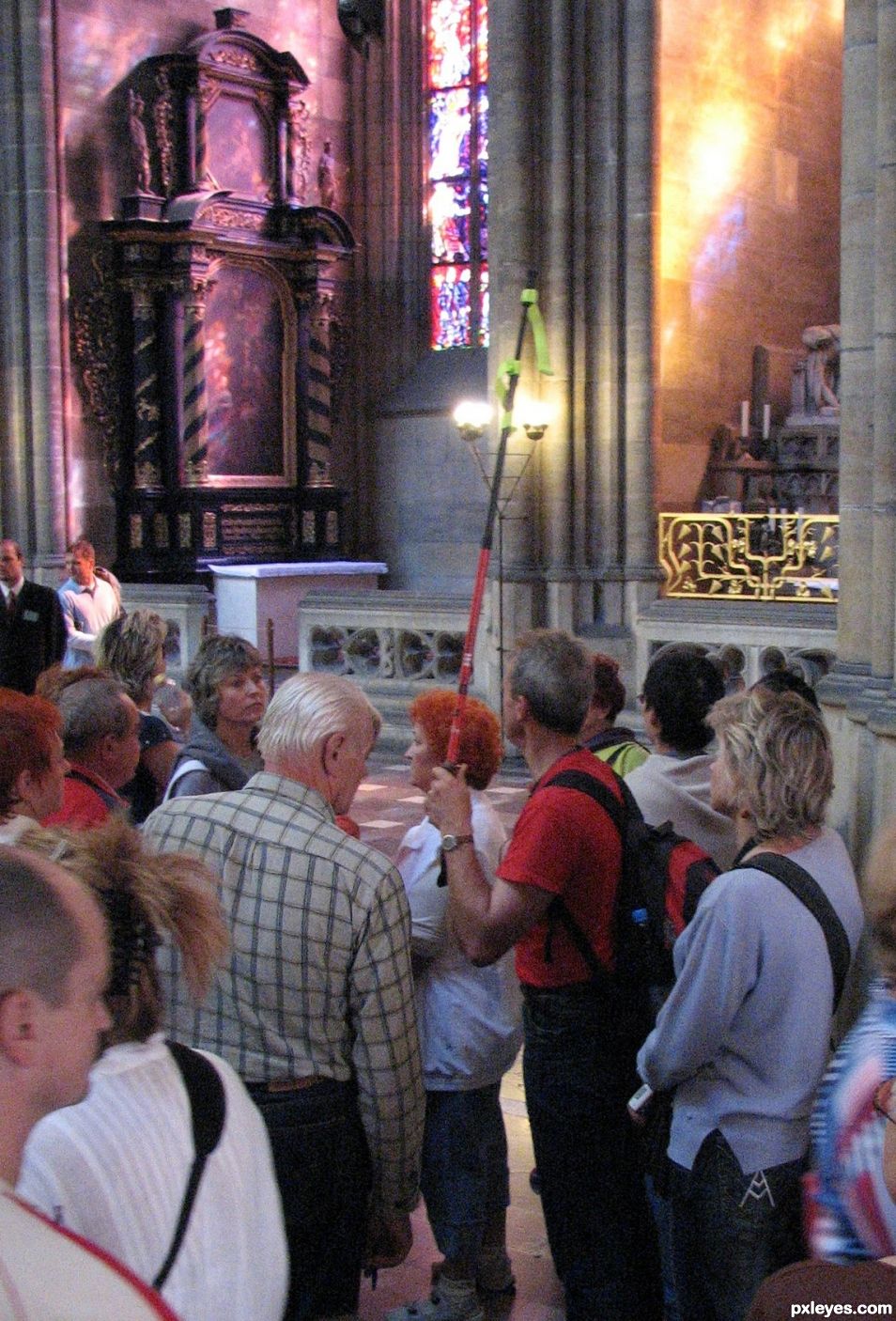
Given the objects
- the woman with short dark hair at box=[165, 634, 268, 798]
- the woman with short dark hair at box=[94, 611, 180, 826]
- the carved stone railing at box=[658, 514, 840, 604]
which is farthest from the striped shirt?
the carved stone railing at box=[658, 514, 840, 604]

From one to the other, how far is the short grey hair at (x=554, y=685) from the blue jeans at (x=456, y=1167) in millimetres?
777

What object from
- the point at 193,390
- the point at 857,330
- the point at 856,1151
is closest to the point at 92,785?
the point at 856,1151

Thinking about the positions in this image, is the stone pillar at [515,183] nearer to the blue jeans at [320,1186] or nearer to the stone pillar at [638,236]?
the stone pillar at [638,236]

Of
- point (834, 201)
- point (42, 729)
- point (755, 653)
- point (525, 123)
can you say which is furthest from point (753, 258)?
point (42, 729)

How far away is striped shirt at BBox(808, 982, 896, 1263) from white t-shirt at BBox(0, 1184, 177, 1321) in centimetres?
80

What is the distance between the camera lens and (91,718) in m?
3.56

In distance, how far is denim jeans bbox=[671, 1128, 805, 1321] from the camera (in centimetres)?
245

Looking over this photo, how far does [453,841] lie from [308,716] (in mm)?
444

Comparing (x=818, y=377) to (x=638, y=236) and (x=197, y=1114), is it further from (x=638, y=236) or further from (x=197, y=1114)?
(x=197, y=1114)

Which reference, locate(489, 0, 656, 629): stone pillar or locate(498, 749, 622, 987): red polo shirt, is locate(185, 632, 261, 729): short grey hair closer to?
locate(498, 749, 622, 987): red polo shirt

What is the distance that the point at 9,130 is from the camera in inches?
535

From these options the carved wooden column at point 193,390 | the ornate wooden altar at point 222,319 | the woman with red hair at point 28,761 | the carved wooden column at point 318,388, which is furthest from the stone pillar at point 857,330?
the carved wooden column at point 318,388

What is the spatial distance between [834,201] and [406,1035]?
12166 millimetres

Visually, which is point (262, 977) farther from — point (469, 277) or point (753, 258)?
point (469, 277)
